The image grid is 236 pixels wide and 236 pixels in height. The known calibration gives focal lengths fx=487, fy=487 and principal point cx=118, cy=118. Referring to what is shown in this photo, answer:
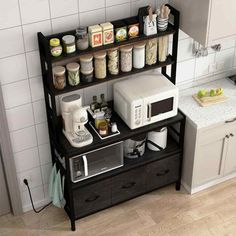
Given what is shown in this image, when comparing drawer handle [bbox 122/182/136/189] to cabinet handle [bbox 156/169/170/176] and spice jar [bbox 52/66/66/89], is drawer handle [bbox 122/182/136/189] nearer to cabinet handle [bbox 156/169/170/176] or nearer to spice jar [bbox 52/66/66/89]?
cabinet handle [bbox 156/169/170/176]

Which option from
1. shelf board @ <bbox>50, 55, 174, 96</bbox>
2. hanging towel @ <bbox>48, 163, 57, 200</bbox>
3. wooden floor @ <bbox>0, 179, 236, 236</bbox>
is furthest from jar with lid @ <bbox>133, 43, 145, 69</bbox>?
wooden floor @ <bbox>0, 179, 236, 236</bbox>

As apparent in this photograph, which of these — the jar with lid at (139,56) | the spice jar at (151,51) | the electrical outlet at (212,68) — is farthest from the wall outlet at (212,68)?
the jar with lid at (139,56)

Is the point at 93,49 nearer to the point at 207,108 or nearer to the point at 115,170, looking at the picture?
the point at 115,170

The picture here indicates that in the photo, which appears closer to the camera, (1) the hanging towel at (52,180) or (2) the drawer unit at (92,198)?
(2) the drawer unit at (92,198)

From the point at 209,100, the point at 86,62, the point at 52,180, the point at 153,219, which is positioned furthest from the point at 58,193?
the point at 209,100

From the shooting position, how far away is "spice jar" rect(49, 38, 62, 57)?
3.26 meters

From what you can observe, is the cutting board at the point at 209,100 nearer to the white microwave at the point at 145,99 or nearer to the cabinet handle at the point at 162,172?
the white microwave at the point at 145,99

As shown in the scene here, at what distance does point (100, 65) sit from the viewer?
349 centimetres

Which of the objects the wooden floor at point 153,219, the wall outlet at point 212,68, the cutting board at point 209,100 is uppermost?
the wall outlet at point 212,68

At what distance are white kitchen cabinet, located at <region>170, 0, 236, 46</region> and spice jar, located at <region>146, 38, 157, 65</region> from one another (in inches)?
10.0

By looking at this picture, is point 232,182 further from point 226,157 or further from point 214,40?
point 214,40

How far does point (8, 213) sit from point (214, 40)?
2.23 m

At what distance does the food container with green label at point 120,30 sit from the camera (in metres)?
3.44

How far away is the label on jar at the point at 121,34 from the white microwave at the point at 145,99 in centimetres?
42
